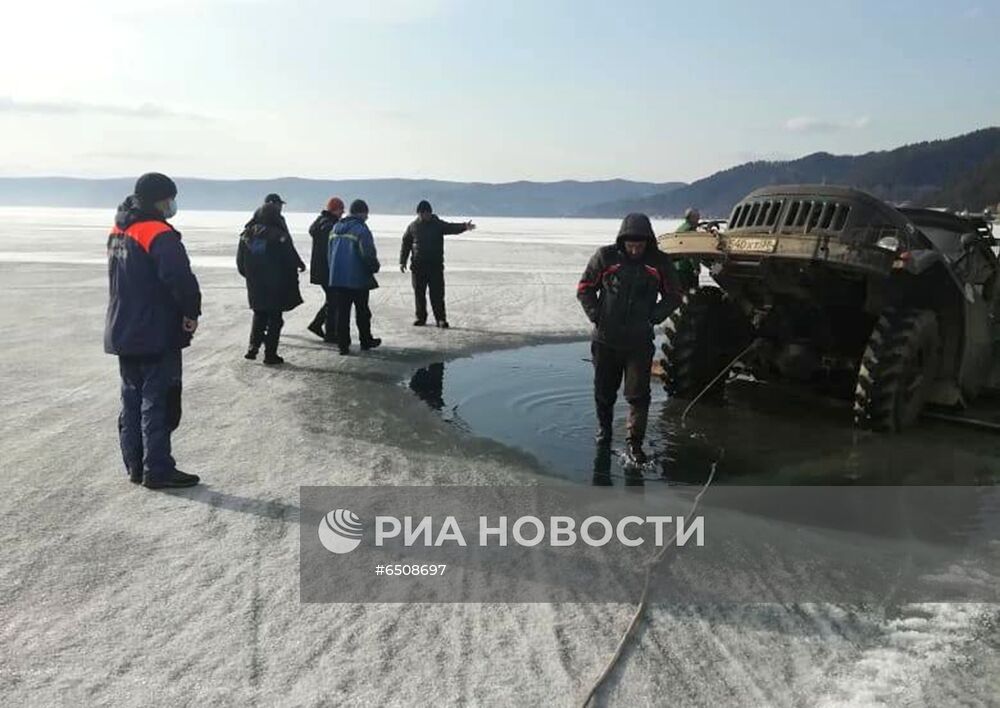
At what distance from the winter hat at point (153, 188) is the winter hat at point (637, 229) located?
270cm

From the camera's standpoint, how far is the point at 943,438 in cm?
633

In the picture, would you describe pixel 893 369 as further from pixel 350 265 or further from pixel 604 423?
pixel 350 265

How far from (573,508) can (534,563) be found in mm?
762

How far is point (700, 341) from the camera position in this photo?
24.3 feet

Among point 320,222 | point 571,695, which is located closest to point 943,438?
point 571,695

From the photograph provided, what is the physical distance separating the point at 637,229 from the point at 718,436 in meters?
1.90

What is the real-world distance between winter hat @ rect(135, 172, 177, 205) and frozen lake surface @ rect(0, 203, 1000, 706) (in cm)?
161

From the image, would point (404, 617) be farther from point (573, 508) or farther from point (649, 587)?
point (573, 508)

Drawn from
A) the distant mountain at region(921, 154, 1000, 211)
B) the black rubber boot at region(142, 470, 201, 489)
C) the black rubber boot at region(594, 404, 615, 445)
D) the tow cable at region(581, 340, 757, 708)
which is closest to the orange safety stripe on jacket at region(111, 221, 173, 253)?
the black rubber boot at region(142, 470, 201, 489)

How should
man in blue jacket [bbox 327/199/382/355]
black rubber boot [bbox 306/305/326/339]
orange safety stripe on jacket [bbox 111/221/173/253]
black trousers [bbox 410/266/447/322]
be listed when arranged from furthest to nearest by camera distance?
black trousers [bbox 410/266/447/322]
black rubber boot [bbox 306/305/326/339]
man in blue jacket [bbox 327/199/382/355]
orange safety stripe on jacket [bbox 111/221/173/253]

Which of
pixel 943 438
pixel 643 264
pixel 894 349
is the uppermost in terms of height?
pixel 643 264

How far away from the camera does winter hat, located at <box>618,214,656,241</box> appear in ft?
17.1

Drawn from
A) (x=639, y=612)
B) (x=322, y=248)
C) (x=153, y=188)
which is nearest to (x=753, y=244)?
(x=639, y=612)

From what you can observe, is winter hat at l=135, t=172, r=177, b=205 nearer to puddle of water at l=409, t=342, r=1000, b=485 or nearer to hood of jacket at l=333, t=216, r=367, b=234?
puddle of water at l=409, t=342, r=1000, b=485
